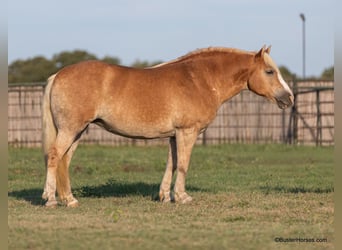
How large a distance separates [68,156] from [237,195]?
283 cm

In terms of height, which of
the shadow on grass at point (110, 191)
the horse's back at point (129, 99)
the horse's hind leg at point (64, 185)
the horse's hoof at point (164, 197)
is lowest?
the shadow on grass at point (110, 191)

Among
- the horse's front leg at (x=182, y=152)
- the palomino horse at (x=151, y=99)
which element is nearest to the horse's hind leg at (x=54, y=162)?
the palomino horse at (x=151, y=99)

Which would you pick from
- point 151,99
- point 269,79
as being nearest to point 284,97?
point 269,79

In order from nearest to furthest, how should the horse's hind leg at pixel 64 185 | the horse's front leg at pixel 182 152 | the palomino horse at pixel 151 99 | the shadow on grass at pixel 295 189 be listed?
the palomino horse at pixel 151 99 < the horse's hind leg at pixel 64 185 < the horse's front leg at pixel 182 152 < the shadow on grass at pixel 295 189

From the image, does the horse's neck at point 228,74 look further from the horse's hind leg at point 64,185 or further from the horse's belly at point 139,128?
the horse's hind leg at point 64,185

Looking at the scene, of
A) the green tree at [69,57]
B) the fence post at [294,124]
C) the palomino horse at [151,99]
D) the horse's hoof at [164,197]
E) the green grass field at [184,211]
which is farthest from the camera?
the green tree at [69,57]

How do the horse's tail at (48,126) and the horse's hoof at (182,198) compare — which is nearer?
the horse's tail at (48,126)

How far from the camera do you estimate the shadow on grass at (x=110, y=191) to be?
12.1 meters

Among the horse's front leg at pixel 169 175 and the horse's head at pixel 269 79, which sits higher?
the horse's head at pixel 269 79

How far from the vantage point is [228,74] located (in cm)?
1143

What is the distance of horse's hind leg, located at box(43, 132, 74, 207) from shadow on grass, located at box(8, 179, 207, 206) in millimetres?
936

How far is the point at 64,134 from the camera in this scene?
34.5 feet

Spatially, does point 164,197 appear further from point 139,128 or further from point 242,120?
point 242,120

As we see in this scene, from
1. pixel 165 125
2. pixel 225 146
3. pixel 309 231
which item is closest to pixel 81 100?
pixel 165 125
